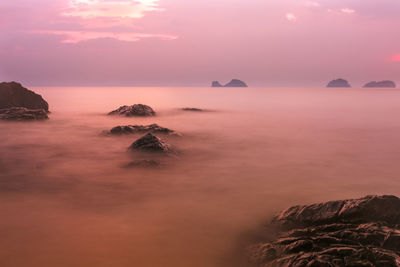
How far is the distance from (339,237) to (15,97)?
3262 cm

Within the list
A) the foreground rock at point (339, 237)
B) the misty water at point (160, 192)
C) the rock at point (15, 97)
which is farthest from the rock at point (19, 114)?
the foreground rock at point (339, 237)

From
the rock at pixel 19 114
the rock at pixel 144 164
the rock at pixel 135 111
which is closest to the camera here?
the rock at pixel 144 164

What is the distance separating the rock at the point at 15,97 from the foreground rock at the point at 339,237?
100 feet

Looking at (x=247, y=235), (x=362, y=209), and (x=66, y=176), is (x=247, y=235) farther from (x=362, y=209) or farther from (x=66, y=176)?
(x=66, y=176)

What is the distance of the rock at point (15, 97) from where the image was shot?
29.6 m

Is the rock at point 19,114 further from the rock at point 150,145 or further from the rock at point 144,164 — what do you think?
the rock at point 144,164

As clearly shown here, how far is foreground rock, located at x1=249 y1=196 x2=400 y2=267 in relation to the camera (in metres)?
4.18

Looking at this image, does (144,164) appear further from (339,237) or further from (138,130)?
(138,130)

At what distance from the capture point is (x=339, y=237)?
15.6 feet

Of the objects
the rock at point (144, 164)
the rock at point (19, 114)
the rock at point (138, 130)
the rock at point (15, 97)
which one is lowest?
the rock at point (144, 164)

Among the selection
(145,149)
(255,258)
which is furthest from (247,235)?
(145,149)

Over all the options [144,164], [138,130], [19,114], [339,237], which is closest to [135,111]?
[19,114]

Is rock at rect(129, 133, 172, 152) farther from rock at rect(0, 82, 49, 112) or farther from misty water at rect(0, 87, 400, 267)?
rock at rect(0, 82, 49, 112)

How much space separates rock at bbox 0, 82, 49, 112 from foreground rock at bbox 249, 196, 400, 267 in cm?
3061
